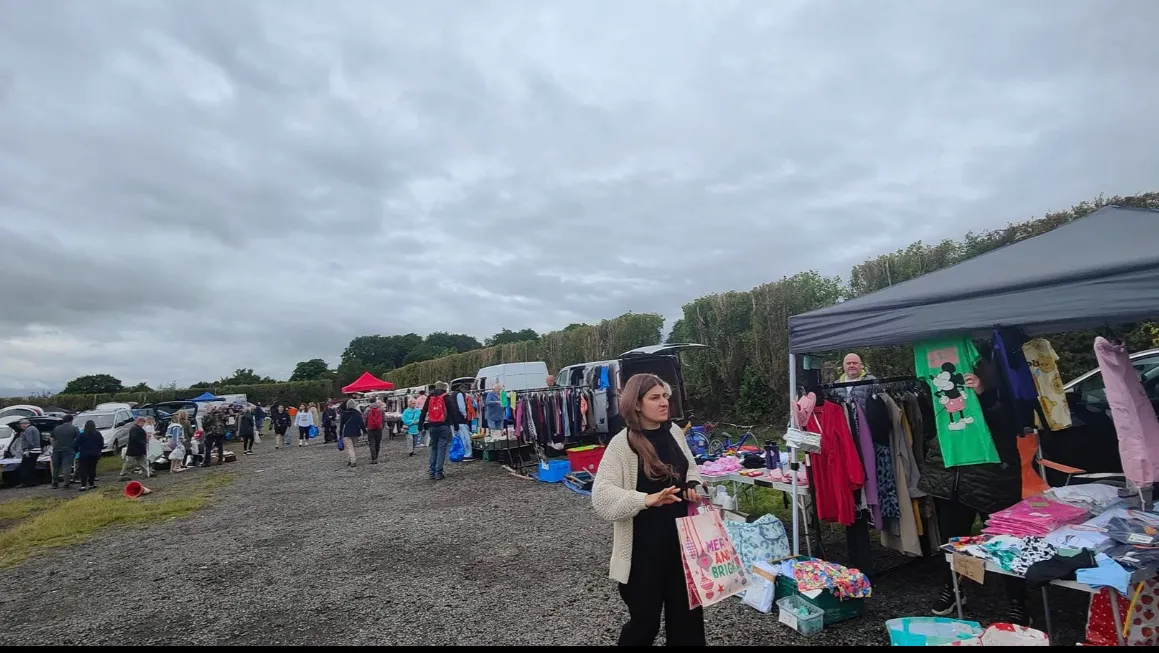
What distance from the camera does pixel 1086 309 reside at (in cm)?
294

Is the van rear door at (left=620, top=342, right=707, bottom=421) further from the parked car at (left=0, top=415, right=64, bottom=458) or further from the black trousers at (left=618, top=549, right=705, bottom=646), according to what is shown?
the parked car at (left=0, top=415, right=64, bottom=458)

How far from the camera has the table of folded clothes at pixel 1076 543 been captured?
9.11 ft

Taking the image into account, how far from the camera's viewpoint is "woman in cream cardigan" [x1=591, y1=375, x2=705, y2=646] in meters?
2.66

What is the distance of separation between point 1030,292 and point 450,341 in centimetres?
8845

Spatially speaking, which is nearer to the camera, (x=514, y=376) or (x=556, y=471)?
(x=556, y=471)

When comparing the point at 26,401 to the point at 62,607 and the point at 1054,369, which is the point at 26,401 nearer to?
the point at 62,607

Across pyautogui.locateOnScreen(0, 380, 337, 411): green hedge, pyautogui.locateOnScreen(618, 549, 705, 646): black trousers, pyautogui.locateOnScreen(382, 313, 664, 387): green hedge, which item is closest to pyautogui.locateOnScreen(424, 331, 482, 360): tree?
pyautogui.locateOnScreen(0, 380, 337, 411): green hedge

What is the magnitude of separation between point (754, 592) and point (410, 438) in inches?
536

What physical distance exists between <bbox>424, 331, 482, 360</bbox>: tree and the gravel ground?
78132 millimetres

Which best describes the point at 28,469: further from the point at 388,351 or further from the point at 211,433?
the point at 388,351

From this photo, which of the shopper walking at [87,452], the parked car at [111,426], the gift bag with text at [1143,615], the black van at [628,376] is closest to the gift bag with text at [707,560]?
the gift bag with text at [1143,615]

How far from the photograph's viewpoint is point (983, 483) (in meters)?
4.01

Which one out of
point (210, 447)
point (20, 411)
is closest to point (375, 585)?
point (210, 447)

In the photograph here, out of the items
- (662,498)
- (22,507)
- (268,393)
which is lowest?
(22,507)
